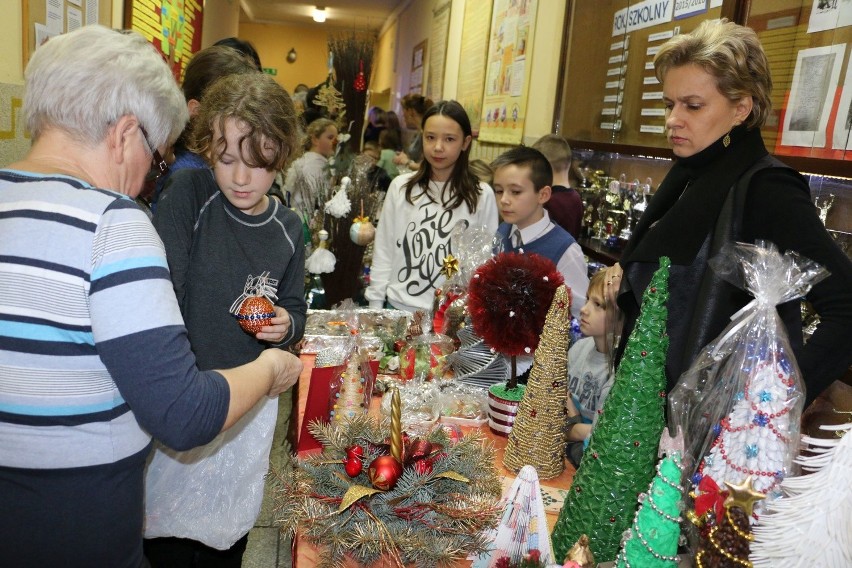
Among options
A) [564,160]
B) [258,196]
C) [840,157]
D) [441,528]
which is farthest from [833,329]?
[564,160]

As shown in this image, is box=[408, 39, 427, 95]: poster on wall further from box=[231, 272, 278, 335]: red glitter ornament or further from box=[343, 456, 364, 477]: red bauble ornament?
box=[343, 456, 364, 477]: red bauble ornament

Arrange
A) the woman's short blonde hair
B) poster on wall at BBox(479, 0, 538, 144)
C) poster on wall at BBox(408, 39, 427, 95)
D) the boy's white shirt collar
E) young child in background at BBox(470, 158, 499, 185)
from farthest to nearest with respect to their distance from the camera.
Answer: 1. poster on wall at BBox(408, 39, 427, 95)
2. poster on wall at BBox(479, 0, 538, 144)
3. young child in background at BBox(470, 158, 499, 185)
4. the boy's white shirt collar
5. the woman's short blonde hair

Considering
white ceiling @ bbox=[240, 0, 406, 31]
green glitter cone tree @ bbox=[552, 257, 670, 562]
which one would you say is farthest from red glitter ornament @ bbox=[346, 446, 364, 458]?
white ceiling @ bbox=[240, 0, 406, 31]

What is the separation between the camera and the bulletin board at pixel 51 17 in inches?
105

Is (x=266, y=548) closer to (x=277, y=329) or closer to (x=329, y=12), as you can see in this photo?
(x=277, y=329)

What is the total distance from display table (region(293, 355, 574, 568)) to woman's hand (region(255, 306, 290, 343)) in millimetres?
282

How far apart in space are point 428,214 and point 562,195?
3.44 ft

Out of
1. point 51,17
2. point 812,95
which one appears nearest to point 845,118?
point 812,95

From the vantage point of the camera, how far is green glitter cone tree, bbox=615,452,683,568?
0.94m

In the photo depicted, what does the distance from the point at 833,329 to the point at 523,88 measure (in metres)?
4.08

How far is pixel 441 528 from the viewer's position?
1160 mm

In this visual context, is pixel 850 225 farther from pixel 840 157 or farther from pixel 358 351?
pixel 358 351

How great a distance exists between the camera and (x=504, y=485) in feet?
4.86

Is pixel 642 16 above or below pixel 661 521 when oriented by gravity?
above
